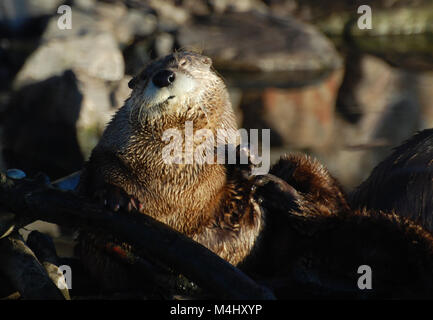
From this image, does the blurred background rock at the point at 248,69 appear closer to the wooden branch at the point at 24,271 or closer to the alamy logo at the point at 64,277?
the alamy logo at the point at 64,277

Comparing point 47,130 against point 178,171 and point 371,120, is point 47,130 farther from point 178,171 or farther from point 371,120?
point 371,120

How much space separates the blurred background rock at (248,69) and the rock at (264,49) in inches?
0.8

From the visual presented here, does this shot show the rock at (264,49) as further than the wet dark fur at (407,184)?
Yes

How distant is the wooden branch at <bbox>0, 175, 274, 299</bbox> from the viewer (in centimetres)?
177

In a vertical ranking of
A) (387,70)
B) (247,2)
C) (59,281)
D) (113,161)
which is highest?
(247,2)

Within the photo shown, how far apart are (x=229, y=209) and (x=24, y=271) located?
87 centimetres

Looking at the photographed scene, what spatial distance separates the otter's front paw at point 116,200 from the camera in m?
2.07

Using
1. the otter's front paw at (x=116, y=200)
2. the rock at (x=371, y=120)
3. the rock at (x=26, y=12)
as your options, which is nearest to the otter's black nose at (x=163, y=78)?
the otter's front paw at (x=116, y=200)

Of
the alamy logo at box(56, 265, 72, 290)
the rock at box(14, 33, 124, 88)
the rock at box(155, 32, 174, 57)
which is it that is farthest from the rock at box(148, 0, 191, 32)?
the alamy logo at box(56, 265, 72, 290)

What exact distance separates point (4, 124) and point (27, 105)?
1.39ft

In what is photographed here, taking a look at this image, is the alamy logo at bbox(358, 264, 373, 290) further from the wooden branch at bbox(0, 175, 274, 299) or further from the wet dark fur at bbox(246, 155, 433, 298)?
the wooden branch at bbox(0, 175, 274, 299)

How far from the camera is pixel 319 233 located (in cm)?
241

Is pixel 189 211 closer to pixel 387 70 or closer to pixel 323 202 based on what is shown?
pixel 323 202
